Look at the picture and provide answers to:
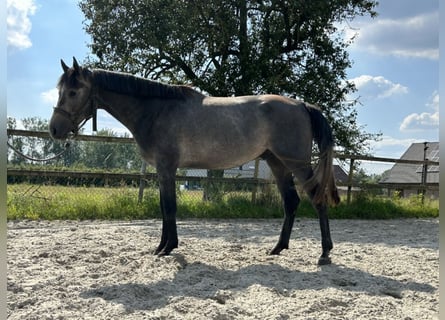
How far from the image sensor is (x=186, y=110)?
458 cm

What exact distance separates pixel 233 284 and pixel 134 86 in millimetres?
2533

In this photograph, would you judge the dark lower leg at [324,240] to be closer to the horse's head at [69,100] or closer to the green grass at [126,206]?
the horse's head at [69,100]

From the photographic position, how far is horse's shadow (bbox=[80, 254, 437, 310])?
10.00 feet

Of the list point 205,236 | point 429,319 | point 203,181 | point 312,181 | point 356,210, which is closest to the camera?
point 429,319

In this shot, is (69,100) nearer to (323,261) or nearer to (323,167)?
(323,167)

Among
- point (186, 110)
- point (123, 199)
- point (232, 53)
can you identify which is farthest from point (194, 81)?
point (186, 110)

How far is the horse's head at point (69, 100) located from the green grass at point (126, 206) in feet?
12.2

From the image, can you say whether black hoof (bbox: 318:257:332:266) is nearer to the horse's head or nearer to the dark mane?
the dark mane

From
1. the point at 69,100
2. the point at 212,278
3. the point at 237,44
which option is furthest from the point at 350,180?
the point at 69,100

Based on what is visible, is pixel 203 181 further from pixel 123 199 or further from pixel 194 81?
pixel 194 81

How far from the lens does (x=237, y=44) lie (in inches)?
456

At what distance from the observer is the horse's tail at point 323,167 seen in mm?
4547

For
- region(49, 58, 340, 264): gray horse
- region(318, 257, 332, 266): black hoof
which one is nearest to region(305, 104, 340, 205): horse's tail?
region(49, 58, 340, 264): gray horse

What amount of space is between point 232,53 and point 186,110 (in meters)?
7.55
